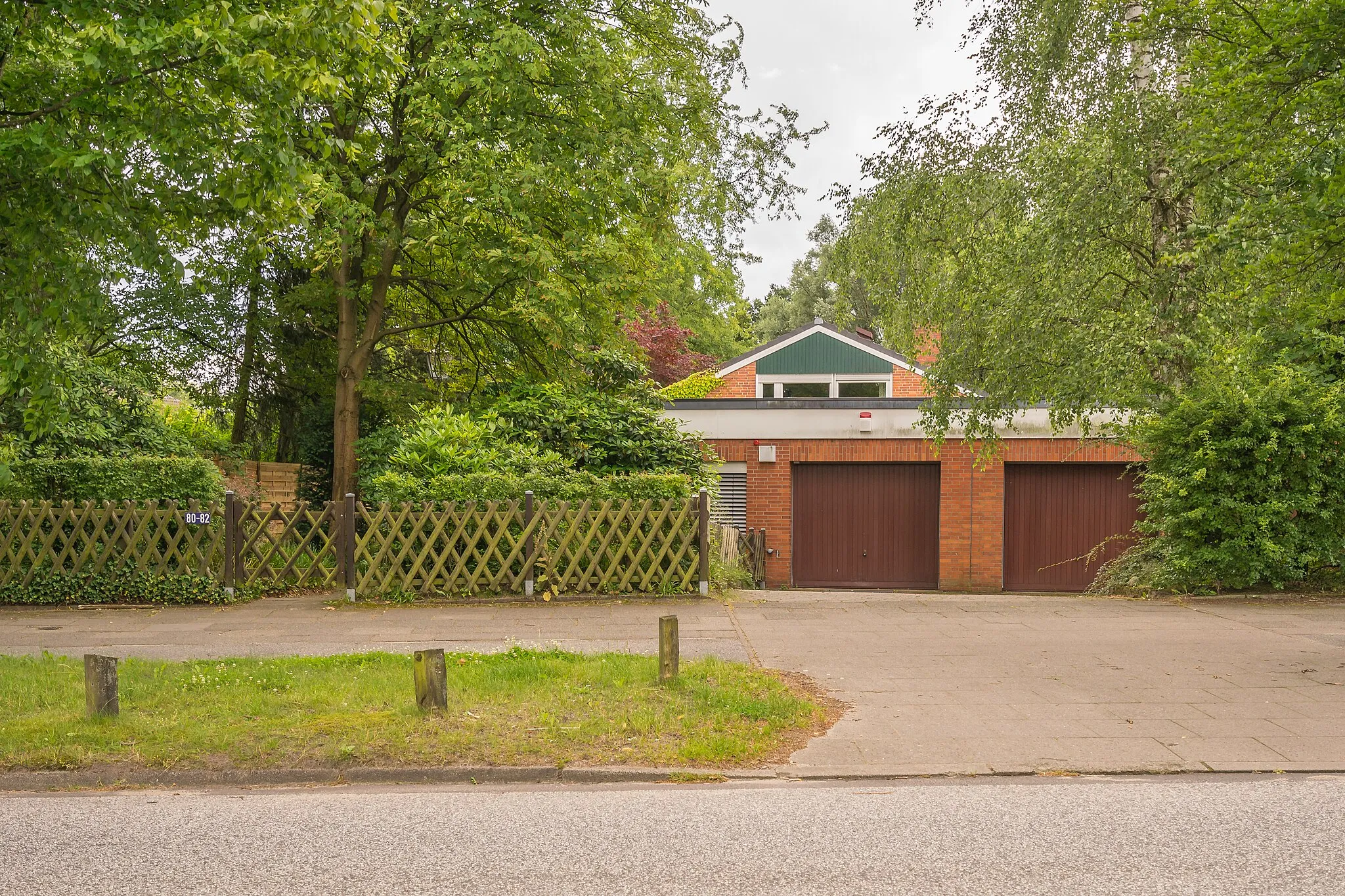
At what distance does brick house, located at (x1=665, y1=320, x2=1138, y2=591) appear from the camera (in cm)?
1798

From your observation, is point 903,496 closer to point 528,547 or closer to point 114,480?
point 528,547

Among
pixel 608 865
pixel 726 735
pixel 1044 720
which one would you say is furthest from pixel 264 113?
pixel 1044 720

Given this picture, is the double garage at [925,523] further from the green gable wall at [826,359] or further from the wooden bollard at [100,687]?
the wooden bollard at [100,687]

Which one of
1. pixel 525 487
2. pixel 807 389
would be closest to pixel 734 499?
pixel 525 487

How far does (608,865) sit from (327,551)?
872cm

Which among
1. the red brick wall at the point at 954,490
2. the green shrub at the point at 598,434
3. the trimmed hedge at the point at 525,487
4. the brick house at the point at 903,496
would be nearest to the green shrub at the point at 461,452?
the trimmed hedge at the point at 525,487

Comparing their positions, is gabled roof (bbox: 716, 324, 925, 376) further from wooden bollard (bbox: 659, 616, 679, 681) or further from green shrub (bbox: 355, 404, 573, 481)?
wooden bollard (bbox: 659, 616, 679, 681)

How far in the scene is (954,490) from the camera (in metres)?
18.0

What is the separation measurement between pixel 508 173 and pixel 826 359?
42.6 ft

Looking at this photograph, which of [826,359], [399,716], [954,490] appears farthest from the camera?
[826,359]

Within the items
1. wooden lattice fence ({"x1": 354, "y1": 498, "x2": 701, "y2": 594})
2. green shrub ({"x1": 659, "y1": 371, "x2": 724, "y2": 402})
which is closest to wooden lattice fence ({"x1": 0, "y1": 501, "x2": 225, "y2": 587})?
wooden lattice fence ({"x1": 354, "y1": 498, "x2": 701, "y2": 594})

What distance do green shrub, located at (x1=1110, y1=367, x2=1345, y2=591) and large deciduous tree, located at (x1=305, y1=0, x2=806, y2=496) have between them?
781 centimetres

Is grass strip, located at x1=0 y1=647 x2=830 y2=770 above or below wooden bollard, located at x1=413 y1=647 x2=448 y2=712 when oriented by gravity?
below

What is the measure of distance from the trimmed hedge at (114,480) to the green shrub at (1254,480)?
12067 mm
